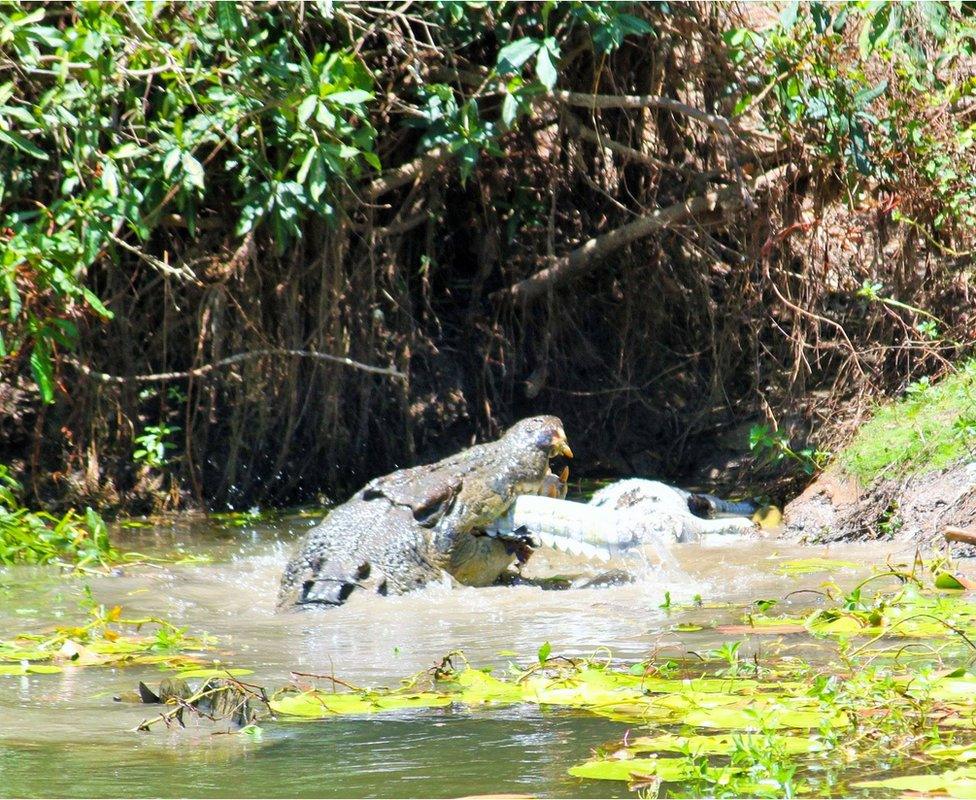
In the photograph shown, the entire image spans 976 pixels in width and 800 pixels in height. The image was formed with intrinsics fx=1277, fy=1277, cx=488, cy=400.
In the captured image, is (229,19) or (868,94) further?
(868,94)

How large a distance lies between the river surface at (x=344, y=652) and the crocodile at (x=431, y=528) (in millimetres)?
132

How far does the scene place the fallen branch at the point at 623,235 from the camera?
7352 millimetres

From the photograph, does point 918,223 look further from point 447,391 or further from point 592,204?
point 447,391

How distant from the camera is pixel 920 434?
231 inches

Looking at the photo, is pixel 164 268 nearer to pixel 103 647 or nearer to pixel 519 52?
pixel 519 52

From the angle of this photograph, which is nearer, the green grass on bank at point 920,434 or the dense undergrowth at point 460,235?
the green grass on bank at point 920,434

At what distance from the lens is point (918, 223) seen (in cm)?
718

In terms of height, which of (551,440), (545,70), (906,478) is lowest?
(906,478)

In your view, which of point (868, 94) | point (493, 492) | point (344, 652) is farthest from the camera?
point (868, 94)

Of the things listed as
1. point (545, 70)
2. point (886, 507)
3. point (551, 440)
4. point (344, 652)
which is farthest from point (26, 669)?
point (886, 507)

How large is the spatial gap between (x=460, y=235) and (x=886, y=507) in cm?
357

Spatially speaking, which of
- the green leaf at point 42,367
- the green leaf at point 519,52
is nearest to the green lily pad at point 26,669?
the green leaf at point 42,367

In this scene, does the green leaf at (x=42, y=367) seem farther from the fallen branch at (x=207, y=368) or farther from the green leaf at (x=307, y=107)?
the green leaf at (x=307, y=107)

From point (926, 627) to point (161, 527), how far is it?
14.1 feet
